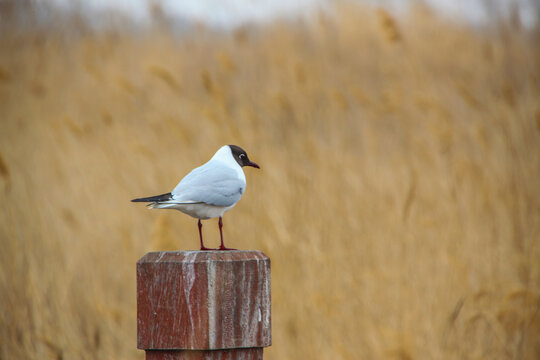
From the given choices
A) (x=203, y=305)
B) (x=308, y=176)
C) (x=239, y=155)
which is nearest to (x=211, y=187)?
(x=239, y=155)

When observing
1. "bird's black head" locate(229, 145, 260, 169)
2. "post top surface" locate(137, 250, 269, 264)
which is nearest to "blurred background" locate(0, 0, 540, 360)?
"bird's black head" locate(229, 145, 260, 169)

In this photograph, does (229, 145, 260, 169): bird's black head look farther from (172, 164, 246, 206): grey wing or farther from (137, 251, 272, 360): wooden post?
(137, 251, 272, 360): wooden post

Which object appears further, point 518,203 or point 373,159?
point 373,159

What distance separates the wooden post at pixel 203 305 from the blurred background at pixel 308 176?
50.8 inches

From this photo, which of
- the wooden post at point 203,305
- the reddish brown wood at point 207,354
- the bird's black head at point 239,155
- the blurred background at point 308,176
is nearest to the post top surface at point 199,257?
the wooden post at point 203,305

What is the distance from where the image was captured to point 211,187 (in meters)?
1.54

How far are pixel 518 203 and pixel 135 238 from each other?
1.79 m

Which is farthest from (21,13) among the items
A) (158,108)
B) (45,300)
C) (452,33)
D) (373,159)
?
(452,33)

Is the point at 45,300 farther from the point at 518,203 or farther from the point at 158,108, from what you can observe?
the point at 518,203

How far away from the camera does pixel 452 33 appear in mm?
3695

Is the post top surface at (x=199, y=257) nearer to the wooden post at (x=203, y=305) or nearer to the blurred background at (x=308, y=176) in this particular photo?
the wooden post at (x=203, y=305)

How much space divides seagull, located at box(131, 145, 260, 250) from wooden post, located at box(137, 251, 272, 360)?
0.30 metres

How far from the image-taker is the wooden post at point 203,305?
117 centimetres

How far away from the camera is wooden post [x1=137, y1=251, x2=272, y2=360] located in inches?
45.9
